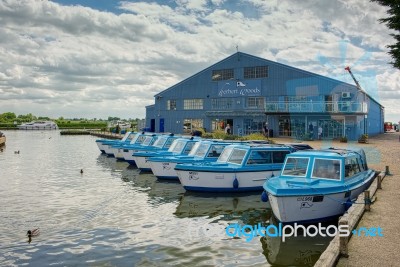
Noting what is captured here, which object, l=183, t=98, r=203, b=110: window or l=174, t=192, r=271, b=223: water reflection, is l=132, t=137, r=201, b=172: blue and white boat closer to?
l=174, t=192, r=271, b=223: water reflection

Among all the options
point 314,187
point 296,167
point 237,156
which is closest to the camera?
point 314,187

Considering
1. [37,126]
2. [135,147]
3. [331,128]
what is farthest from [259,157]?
[37,126]

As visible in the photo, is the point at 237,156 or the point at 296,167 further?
the point at 237,156

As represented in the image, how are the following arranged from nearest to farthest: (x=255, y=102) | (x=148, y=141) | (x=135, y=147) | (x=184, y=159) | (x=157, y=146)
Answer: (x=184, y=159)
(x=157, y=146)
(x=135, y=147)
(x=148, y=141)
(x=255, y=102)

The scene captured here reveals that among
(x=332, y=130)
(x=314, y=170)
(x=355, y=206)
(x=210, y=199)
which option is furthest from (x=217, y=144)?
(x=332, y=130)

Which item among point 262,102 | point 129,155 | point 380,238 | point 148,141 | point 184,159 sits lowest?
point 380,238

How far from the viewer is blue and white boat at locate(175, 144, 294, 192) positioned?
58.2 feet

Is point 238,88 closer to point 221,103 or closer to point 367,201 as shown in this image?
point 221,103

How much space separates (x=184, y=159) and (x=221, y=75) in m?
31.7

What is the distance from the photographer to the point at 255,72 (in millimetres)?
48250

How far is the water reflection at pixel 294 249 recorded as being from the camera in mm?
9906

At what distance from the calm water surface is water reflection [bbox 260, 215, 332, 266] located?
27 millimetres

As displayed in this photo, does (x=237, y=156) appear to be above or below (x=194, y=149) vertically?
below

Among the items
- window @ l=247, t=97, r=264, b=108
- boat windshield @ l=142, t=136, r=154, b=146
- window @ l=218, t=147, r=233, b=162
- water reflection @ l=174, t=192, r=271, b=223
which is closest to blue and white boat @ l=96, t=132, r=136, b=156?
boat windshield @ l=142, t=136, r=154, b=146
